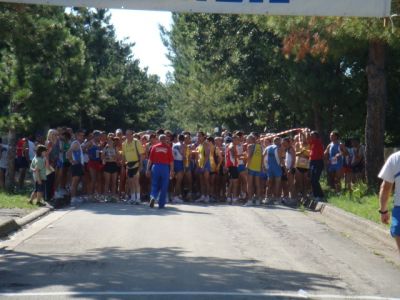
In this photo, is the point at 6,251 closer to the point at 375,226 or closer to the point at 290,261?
the point at 290,261

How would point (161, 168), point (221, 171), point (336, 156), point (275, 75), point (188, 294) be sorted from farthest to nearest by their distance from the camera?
1. point (275, 75)
2. point (221, 171)
3. point (336, 156)
4. point (161, 168)
5. point (188, 294)

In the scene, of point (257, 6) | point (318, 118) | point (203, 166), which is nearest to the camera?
point (257, 6)

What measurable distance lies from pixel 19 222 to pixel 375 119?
10.6 m

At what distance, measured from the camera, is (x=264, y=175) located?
2272cm

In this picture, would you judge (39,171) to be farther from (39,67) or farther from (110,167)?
(39,67)

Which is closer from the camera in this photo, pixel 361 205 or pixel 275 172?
pixel 361 205

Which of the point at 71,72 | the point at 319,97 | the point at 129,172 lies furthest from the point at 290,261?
the point at 319,97

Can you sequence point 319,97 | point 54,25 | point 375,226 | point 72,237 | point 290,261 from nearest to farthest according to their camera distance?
point 290,261 → point 72,237 → point 375,226 → point 54,25 → point 319,97

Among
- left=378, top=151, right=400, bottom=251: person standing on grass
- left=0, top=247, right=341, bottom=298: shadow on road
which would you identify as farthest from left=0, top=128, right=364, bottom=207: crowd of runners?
left=378, top=151, right=400, bottom=251: person standing on grass

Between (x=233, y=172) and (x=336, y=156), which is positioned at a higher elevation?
(x=336, y=156)

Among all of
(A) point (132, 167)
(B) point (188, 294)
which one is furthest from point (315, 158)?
(B) point (188, 294)

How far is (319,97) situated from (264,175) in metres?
6.04

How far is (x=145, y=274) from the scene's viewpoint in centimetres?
1034

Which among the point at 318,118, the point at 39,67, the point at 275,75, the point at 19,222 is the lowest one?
the point at 19,222
